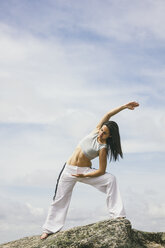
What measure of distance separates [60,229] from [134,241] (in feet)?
6.45

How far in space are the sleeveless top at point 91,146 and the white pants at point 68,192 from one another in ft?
1.36

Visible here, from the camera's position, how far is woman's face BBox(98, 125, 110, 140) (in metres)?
9.84

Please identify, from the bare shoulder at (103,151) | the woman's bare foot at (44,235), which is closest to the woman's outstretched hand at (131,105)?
→ the bare shoulder at (103,151)

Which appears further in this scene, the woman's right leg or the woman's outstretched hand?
the woman's outstretched hand

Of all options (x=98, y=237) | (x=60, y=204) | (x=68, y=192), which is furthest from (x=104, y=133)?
(x=98, y=237)

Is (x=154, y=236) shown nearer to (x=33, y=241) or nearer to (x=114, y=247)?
(x=114, y=247)

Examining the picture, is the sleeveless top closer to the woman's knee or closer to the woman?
the woman

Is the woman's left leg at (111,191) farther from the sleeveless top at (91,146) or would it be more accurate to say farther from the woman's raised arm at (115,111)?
the woman's raised arm at (115,111)

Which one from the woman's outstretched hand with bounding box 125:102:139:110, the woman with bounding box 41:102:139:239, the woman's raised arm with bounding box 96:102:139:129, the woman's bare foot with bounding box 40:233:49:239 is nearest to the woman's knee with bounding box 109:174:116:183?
the woman with bounding box 41:102:139:239

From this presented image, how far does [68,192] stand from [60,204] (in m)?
0.38

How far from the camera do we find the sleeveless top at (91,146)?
9.86 metres

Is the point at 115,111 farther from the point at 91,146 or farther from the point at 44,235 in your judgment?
the point at 44,235

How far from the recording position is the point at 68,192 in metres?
10.3

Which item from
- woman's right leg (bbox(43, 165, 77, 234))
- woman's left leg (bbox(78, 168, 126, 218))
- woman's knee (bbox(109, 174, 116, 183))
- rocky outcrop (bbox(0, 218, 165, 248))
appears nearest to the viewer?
rocky outcrop (bbox(0, 218, 165, 248))
